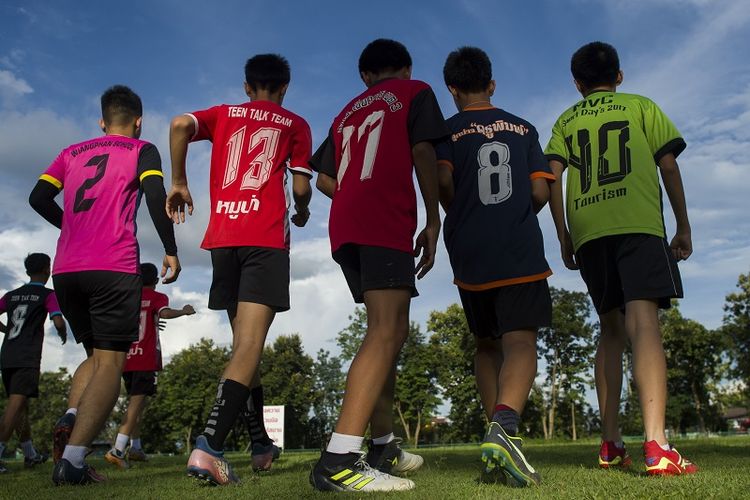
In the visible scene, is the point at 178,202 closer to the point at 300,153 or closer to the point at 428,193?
the point at 300,153

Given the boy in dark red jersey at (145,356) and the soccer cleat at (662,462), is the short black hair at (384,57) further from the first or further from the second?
the boy in dark red jersey at (145,356)

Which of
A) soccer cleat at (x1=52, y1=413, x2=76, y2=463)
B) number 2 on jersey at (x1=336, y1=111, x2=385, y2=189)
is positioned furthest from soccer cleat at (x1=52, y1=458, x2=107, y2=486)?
number 2 on jersey at (x1=336, y1=111, x2=385, y2=189)

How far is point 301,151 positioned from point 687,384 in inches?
2752

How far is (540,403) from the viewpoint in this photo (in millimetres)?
57469

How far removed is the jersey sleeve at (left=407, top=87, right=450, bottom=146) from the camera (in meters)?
3.87

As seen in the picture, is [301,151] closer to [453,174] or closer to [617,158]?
[453,174]

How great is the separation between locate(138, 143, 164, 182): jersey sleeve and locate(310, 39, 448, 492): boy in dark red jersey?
→ 1709 mm

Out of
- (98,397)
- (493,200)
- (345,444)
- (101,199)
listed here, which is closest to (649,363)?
(493,200)

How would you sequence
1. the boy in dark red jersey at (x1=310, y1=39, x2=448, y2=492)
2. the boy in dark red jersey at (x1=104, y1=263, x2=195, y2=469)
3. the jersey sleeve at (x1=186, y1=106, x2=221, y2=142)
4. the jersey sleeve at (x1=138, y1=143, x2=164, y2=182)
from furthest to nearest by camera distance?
the boy in dark red jersey at (x1=104, y1=263, x2=195, y2=469) → the jersey sleeve at (x1=138, y1=143, x2=164, y2=182) → the jersey sleeve at (x1=186, y1=106, x2=221, y2=142) → the boy in dark red jersey at (x1=310, y1=39, x2=448, y2=492)

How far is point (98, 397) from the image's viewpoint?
4816 millimetres

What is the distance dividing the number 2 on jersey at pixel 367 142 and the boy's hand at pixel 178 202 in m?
1.26

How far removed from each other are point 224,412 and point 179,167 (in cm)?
182

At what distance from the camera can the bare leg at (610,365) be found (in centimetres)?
470

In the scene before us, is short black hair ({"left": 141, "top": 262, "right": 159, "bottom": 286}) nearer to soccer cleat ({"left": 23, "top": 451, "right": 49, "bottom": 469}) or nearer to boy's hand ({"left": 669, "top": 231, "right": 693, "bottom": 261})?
soccer cleat ({"left": 23, "top": 451, "right": 49, "bottom": 469})
